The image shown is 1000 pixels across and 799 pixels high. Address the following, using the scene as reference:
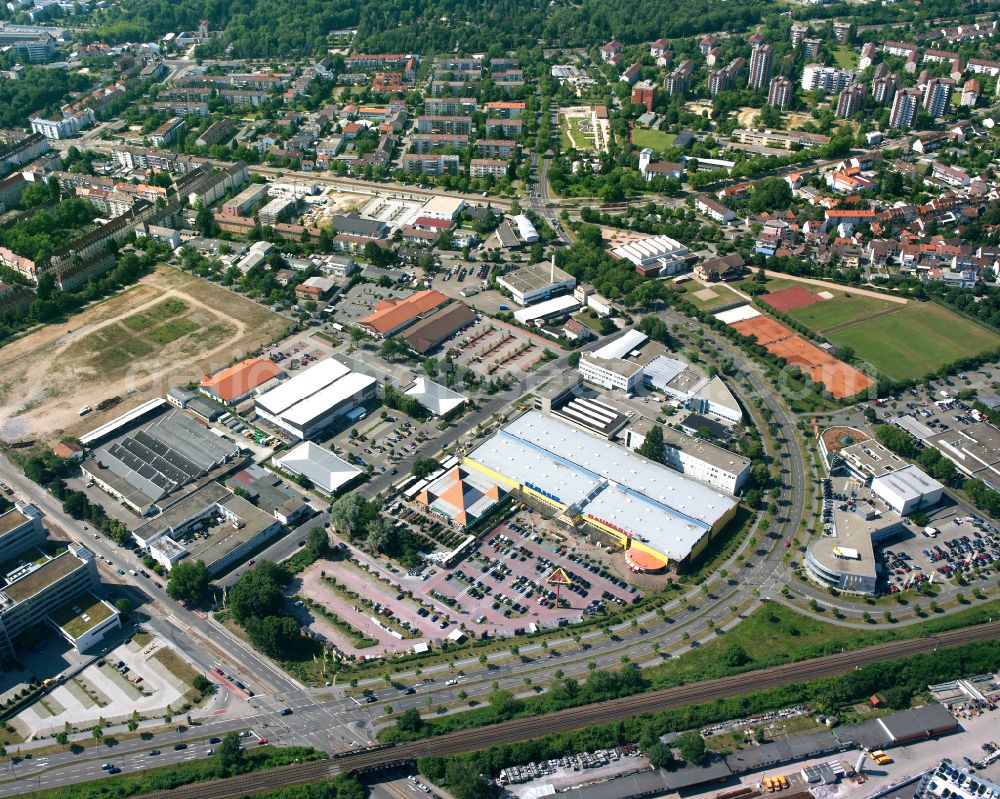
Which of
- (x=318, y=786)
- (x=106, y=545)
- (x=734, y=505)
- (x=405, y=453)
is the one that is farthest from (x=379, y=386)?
(x=318, y=786)

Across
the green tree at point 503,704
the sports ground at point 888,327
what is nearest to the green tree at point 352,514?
the green tree at point 503,704

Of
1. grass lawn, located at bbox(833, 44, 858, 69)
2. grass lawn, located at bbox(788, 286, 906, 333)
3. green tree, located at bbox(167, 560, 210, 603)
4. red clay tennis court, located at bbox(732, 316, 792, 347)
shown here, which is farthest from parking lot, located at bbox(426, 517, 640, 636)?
grass lawn, located at bbox(833, 44, 858, 69)

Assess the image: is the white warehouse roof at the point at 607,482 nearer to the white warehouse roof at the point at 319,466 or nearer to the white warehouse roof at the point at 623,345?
the white warehouse roof at the point at 319,466

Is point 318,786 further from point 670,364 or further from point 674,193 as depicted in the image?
point 674,193

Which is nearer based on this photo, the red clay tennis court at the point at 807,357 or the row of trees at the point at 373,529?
the row of trees at the point at 373,529

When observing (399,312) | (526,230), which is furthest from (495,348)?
(526,230)

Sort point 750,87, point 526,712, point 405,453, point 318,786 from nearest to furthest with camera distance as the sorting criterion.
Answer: point 318,786 < point 526,712 < point 405,453 < point 750,87

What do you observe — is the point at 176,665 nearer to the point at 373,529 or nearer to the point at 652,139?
the point at 373,529
